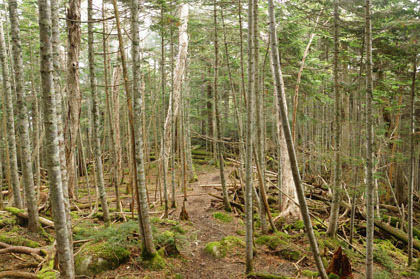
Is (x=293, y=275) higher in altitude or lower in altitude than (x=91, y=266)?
lower

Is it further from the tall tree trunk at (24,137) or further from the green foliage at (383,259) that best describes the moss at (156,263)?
the green foliage at (383,259)

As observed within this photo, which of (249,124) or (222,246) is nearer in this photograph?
(249,124)

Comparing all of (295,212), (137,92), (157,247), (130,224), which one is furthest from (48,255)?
(295,212)

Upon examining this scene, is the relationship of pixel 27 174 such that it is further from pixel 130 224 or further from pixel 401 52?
pixel 401 52

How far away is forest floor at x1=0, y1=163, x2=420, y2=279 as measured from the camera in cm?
457

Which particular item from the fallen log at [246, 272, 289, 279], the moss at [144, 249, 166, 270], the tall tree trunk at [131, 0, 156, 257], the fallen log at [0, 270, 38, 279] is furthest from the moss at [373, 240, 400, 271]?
the fallen log at [0, 270, 38, 279]

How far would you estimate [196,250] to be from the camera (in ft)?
19.5

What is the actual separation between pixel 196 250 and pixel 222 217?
2.16 m

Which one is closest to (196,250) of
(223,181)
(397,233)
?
(223,181)

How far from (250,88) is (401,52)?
3944mm

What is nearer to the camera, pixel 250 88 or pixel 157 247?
pixel 250 88

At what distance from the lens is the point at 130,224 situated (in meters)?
5.21

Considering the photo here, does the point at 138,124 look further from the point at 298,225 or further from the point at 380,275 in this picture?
the point at 380,275

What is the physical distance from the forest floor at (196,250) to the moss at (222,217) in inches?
1.2
